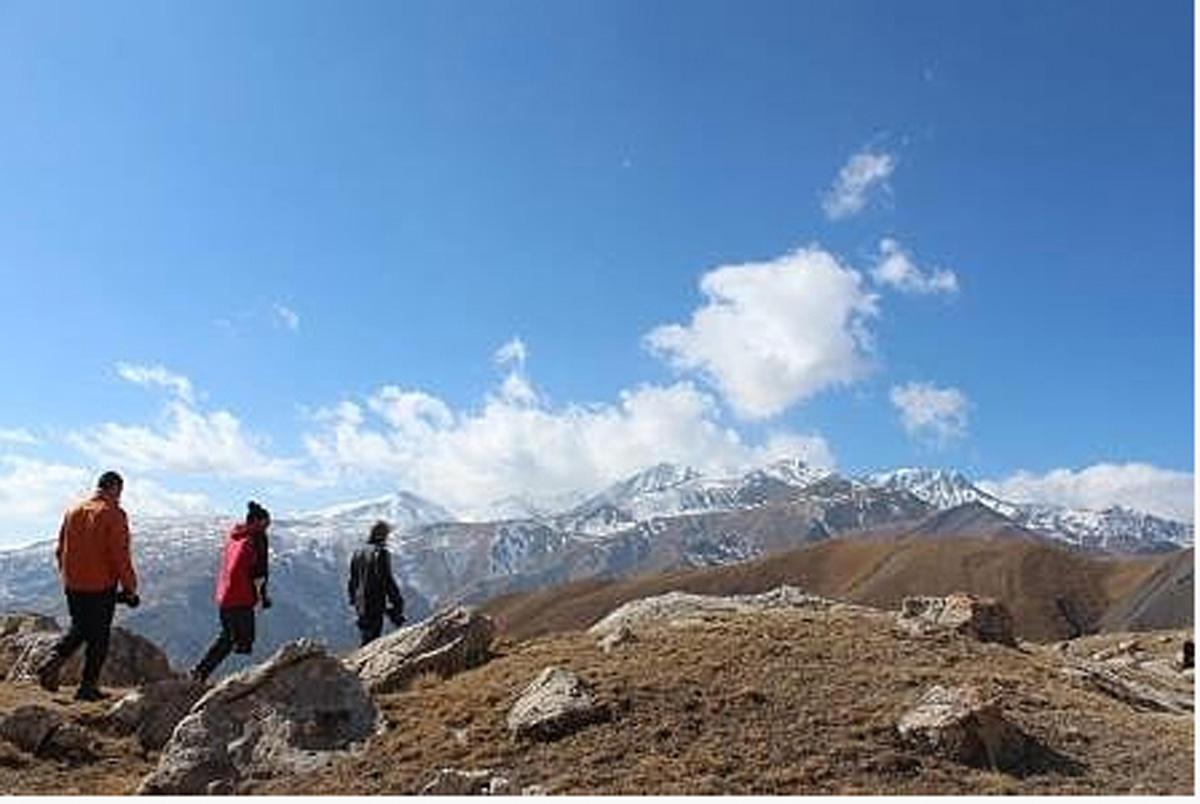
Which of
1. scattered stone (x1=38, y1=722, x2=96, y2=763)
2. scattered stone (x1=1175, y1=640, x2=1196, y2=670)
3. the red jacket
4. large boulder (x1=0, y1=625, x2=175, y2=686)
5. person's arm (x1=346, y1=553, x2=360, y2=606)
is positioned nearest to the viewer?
scattered stone (x1=38, y1=722, x2=96, y2=763)

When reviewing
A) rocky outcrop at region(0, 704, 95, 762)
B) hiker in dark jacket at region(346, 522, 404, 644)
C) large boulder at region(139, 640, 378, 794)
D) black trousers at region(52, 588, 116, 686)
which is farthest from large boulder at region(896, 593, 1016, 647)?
rocky outcrop at region(0, 704, 95, 762)

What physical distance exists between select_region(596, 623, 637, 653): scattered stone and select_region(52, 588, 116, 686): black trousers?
7.39 metres

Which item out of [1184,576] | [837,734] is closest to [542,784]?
[837,734]

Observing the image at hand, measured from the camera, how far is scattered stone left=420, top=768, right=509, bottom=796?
14.5 metres

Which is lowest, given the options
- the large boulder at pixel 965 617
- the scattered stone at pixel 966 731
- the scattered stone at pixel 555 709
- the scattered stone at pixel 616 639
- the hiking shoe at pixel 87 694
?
the scattered stone at pixel 966 731

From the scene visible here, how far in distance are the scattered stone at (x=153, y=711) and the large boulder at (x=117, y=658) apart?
8.03m

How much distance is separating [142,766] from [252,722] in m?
1.67

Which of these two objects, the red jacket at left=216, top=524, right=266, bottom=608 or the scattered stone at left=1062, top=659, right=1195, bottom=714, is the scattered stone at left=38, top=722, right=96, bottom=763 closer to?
the red jacket at left=216, top=524, right=266, bottom=608

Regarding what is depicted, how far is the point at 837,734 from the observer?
16516 millimetres

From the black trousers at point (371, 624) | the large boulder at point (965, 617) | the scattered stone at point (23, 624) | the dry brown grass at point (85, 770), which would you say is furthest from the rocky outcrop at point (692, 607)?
the scattered stone at point (23, 624)

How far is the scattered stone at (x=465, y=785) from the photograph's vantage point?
47.7ft

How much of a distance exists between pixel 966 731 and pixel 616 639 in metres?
7.07

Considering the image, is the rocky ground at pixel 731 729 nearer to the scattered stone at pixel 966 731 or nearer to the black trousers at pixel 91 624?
the scattered stone at pixel 966 731

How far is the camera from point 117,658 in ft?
93.4
